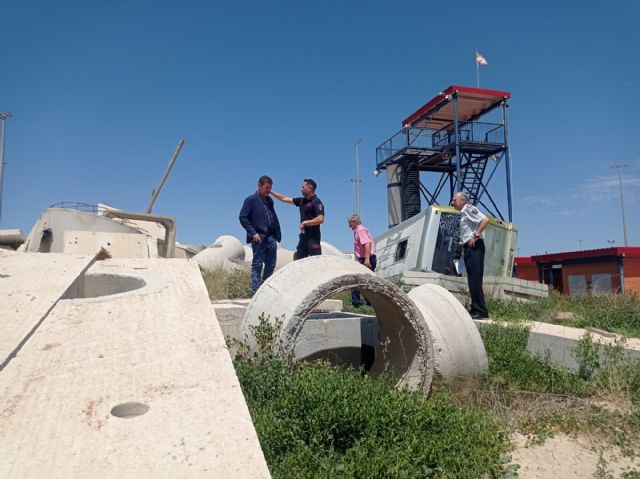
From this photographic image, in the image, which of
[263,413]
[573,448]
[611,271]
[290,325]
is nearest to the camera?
[263,413]

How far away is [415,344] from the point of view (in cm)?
424

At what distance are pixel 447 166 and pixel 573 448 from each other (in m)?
20.3

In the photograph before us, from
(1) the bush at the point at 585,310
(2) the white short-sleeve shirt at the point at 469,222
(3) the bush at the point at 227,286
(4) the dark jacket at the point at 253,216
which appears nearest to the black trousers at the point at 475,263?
(2) the white short-sleeve shirt at the point at 469,222

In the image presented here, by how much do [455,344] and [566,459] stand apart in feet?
5.13

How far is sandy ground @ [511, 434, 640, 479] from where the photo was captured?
2.89 meters

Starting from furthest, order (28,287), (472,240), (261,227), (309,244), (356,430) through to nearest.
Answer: (309,244) < (261,227) < (472,240) < (28,287) < (356,430)

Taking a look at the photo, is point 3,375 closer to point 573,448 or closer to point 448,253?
point 573,448

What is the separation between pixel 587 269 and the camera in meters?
16.5

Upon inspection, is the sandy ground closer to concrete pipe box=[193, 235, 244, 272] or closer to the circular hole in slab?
the circular hole in slab

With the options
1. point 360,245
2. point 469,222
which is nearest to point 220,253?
point 360,245

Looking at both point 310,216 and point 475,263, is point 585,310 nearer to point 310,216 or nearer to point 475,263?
point 475,263

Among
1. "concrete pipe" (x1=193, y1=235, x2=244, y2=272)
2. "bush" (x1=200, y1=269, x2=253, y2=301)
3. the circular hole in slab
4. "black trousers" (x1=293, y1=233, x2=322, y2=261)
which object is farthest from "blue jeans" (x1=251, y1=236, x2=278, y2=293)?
"concrete pipe" (x1=193, y1=235, x2=244, y2=272)

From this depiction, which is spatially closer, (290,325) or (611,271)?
(290,325)

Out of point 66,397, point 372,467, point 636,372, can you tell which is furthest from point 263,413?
point 636,372
